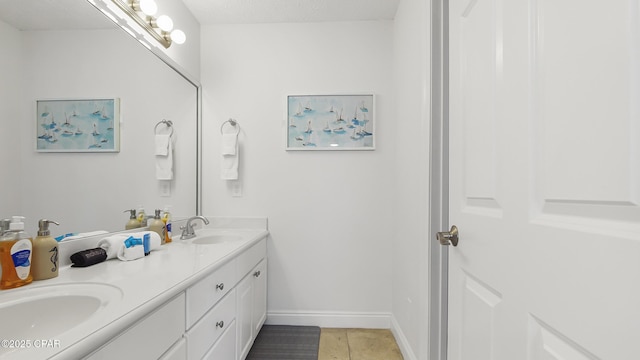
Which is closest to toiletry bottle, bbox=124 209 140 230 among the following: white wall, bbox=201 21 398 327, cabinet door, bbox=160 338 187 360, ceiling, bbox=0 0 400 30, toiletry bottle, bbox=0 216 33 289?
toiletry bottle, bbox=0 216 33 289

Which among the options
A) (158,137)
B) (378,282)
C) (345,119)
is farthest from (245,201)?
(378,282)

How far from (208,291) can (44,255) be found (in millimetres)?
A: 560

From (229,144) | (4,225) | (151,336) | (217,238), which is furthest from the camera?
(229,144)

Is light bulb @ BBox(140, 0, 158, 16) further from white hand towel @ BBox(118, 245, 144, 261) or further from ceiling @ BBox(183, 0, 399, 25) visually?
white hand towel @ BBox(118, 245, 144, 261)

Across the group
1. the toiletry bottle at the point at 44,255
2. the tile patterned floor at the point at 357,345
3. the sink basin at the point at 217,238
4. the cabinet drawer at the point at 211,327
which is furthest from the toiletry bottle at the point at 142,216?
the tile patterned floor at the point at 357,345

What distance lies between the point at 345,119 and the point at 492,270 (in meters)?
1.59

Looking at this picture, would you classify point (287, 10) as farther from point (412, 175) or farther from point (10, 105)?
point (10, 105)

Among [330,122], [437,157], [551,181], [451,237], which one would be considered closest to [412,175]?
[437,157]

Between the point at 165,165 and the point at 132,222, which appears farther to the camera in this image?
the point at 165,165

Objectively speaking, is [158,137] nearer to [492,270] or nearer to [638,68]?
[492,270]

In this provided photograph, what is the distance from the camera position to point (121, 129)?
1.38 metres

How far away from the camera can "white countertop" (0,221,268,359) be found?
1.82ft

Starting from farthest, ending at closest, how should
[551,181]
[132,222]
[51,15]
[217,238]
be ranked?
[217,238] < [132,222] < [51,15] < [551,181]

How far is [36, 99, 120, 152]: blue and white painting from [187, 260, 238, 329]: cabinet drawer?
2.66ft
